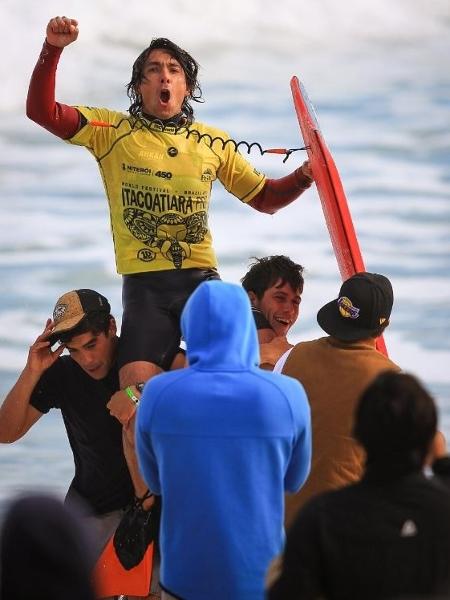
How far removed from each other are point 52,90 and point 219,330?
2.31 metres

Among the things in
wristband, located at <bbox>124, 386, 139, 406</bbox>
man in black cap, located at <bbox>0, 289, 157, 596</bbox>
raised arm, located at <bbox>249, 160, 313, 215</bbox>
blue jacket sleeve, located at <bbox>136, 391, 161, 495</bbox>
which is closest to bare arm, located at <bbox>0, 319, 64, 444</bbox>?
man in black cap, located at <bbox>0, 289, 157, 596</bbox>

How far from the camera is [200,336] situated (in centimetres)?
446

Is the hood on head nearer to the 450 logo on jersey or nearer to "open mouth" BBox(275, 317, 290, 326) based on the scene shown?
the 450 logo on jersey

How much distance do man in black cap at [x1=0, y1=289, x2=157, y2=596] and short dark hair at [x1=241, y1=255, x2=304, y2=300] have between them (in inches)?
35.7

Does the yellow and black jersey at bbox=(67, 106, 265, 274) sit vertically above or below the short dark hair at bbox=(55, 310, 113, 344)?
above

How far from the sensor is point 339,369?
521 centimetres

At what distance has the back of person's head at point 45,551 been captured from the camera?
2994 millimetres

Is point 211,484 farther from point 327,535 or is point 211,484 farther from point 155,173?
point 155,173

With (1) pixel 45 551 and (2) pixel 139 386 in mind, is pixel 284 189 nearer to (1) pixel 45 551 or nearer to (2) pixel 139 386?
(2) pixel 139 386

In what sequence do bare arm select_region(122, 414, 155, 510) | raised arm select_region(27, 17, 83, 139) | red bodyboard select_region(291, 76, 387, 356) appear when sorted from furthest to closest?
red bodyboard select_region(291, 76, 387, 356), bare arm select_region(122, 414, 155, 510), raised arm select_region(27, 17, 83, 139)

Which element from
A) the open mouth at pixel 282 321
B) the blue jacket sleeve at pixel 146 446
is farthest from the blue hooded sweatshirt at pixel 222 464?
the open mouth at pixel 282 321

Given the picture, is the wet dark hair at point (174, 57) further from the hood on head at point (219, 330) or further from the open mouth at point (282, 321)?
the hood on head at point (219, 330)

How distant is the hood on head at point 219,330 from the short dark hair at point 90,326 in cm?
204

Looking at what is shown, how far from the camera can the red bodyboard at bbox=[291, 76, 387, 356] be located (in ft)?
22.5
